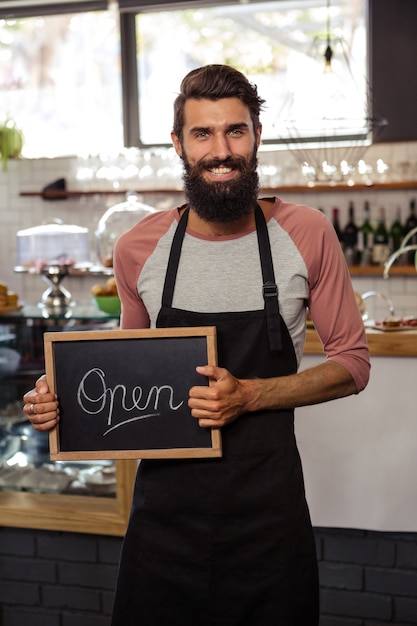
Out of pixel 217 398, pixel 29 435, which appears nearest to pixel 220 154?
pixel 217 398

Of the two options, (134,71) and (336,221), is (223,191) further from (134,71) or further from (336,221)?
(134,71)

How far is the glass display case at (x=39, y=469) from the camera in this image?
2.88 m

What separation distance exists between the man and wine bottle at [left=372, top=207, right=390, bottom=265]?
369 centimetres

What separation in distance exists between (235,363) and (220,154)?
45cm

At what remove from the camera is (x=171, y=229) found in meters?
1.98

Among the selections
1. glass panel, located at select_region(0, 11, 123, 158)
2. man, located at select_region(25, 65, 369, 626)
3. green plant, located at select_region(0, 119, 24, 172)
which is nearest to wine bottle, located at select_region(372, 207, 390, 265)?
glass panel, located at select_region(0, 11, 123, 158)

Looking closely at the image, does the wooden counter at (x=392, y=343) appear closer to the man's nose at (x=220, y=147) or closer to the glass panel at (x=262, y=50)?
the man's nose at (x=220, y=147)

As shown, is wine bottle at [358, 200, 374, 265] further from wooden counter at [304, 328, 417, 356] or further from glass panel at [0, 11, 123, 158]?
wooden counter at [304, 328, 417, 356]

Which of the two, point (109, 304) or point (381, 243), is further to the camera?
point (381, 243)

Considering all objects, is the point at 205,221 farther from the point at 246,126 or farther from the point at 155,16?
the point at 155,16

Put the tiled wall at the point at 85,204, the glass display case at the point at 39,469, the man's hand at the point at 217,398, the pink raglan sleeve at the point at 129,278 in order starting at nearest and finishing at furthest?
the man's hand at the point at 217,398 → the pink raglan sleeve at the point at 129,278 → the glass display case at the point at 39,469 → the tiled wall at the point at 85,204

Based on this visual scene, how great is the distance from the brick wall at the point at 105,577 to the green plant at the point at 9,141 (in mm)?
3842

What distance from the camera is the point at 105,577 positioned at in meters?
2.92

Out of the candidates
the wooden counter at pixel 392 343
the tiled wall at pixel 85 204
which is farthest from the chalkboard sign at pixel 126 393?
the tiled wall at pixel 85 204
